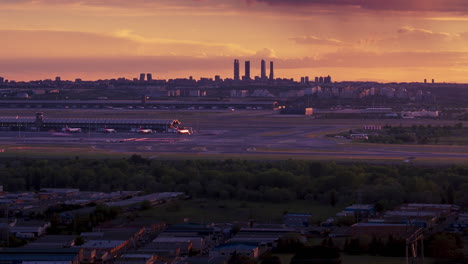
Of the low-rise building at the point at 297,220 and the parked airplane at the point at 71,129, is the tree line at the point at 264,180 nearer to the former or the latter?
the low-rise building at the point at 297,220

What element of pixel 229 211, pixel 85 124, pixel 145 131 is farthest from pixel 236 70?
pixel 229 211

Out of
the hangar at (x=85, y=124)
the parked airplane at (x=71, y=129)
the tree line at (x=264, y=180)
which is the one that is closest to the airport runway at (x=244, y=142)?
the parked airplane at (x=71, y=129)

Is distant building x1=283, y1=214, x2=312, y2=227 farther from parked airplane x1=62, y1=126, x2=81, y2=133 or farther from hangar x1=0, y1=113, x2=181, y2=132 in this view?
parked airplane x1=62, y1=126, x2=81, y2=133

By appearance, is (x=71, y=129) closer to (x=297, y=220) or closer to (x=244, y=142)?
(x=244, y=142)

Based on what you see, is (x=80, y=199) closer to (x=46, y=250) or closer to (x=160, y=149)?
(x=46, y=250)

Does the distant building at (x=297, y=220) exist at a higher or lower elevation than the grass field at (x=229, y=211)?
higher

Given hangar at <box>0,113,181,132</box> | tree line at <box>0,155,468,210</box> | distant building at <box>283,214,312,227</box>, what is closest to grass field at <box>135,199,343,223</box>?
distant building at <box>283,214,312,227</box>

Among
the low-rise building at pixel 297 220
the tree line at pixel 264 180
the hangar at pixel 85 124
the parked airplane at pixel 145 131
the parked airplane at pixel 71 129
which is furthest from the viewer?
the hangar at pixel 85 124

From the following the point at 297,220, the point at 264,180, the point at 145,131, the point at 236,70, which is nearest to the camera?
the point at 297,220
